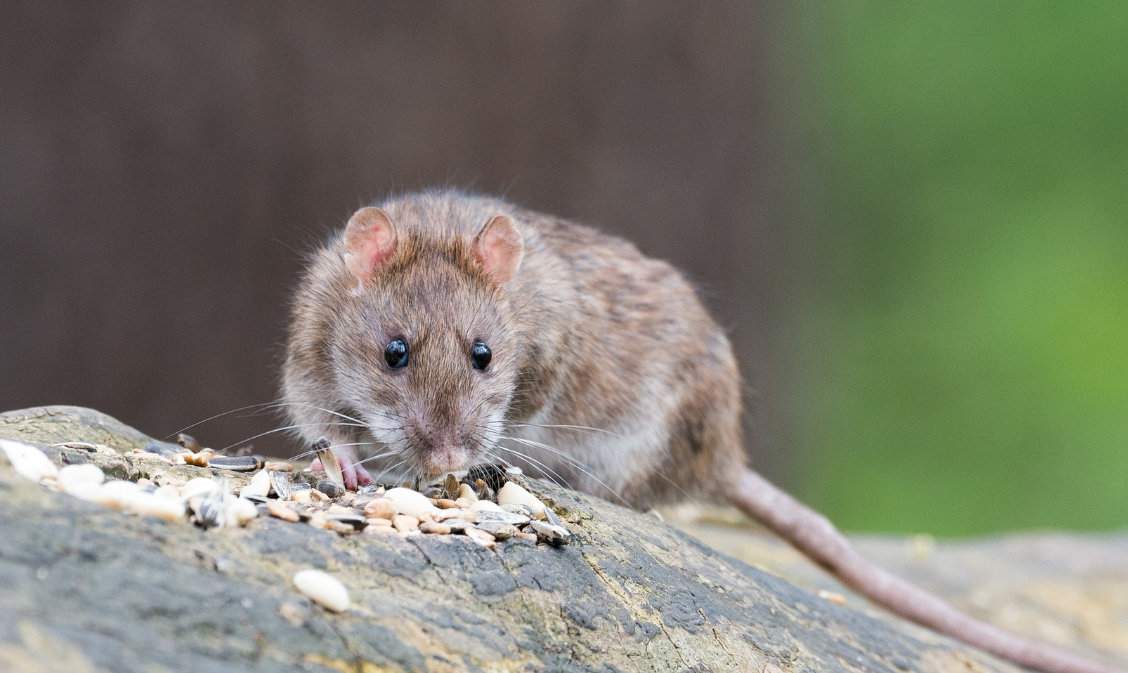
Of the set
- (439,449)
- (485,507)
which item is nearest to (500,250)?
(439,449)

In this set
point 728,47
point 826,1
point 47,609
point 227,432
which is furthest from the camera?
point 826,1

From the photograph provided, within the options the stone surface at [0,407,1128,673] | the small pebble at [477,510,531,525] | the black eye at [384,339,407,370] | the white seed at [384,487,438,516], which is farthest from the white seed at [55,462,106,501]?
the black eye at [384,339,407,370]

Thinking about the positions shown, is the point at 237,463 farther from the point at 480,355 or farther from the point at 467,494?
the point at 480,355

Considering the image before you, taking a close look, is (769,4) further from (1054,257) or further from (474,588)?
(474,588)

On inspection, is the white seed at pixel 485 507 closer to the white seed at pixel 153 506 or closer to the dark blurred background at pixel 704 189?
the white seed at pixel 153 506

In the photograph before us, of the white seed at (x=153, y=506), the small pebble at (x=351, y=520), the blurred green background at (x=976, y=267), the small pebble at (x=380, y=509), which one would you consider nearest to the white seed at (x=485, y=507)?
the small pebble at (x=380, y=509)

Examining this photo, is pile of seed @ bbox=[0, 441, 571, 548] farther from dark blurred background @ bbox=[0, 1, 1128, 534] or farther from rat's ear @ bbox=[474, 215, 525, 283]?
dark blurred background @ bbox=[0, 1, 1128, 534]

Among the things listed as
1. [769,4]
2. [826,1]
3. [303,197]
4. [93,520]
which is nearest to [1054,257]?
[826,1]
